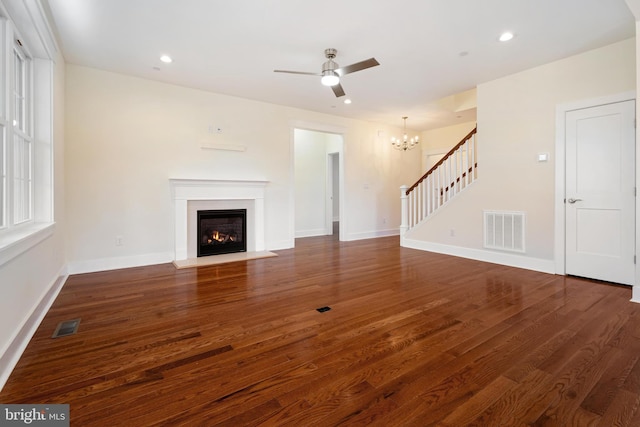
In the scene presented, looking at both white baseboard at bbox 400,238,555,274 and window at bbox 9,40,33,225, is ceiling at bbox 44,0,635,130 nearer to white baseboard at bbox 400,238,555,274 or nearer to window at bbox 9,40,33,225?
window at bbox 9,40,33,225

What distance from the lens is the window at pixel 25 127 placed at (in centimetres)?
225

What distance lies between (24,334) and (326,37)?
3.87m

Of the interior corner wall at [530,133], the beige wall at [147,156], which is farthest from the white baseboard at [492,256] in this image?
the beige wall at [147,156]

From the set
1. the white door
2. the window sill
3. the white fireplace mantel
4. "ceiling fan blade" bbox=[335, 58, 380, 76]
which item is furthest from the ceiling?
the window sill

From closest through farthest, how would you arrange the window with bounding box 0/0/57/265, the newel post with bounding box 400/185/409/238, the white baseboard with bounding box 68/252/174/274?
the window with bounding box 0/0/57/265 → the white baseboard with bounding box 68/252/174/274 → the newel post with bounding box 400/185/409/238

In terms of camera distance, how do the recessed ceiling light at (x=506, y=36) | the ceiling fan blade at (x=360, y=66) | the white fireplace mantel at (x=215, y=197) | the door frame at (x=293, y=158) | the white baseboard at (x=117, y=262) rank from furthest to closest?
the door frame at (x=293, y=158) → the white fireplace mantel at (x=215, y=197) → the white baseboard at (x=117, y=262) → the recessed ceiling light at (x=506, y=36) → the ceiling fan blade at (x=360, y=66)

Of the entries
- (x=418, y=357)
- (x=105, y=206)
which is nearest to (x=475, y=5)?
(x=418, y=357)

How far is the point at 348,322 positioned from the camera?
253cm

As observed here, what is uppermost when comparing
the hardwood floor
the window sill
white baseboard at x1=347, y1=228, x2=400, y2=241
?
the window sill

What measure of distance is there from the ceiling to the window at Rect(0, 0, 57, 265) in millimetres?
380

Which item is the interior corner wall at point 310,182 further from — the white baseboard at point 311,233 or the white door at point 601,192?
the white door at point 601,192

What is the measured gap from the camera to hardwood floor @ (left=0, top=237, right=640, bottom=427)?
1.49 metres

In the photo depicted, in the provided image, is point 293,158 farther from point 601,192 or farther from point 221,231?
point 601,192

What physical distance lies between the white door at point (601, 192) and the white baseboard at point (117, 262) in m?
5.91
